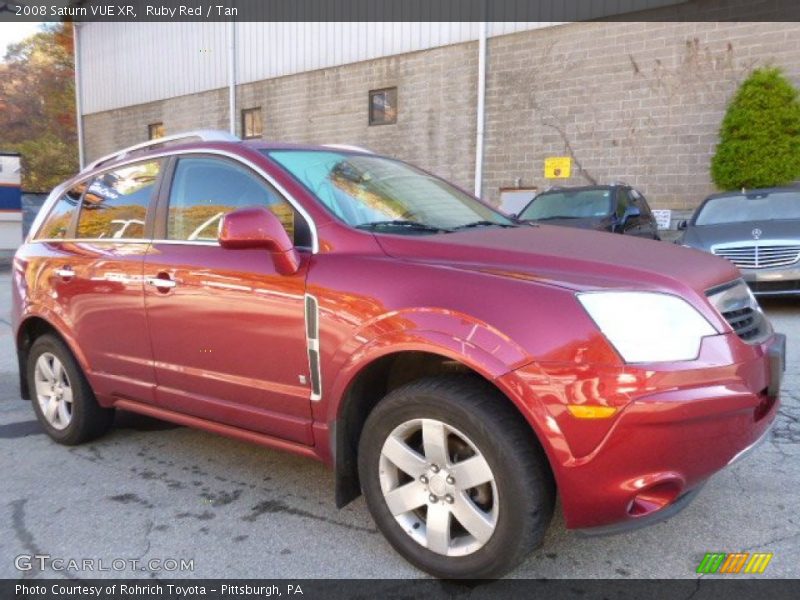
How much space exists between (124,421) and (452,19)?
43.3ft

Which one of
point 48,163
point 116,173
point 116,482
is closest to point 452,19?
point 116,173

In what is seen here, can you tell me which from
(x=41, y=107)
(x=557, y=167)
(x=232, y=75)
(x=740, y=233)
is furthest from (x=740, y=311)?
(x=41, y=107)

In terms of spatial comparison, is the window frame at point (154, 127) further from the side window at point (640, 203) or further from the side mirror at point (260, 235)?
the side mirror at point (260, 235)

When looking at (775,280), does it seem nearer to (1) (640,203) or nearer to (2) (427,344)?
(1) (640,203)

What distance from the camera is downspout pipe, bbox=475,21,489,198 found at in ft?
47.6

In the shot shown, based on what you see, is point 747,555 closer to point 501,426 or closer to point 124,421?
point 501,426

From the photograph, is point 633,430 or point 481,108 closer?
point 633,430

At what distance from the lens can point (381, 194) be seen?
10.3 ft

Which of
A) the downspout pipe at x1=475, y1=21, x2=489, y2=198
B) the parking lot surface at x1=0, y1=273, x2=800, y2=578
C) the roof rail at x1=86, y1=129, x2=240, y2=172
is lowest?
the parking lot surface at x1=0, y1=273, x2=800, y2=578

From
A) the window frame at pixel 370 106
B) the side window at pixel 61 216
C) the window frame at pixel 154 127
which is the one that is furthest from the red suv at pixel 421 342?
the window frame at pixel 154 127

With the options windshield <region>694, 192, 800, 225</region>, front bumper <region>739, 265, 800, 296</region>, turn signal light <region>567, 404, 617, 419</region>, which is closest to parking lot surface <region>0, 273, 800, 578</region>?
turn signal light <region>567, 404, 617, 419</region>

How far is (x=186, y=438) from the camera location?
4.09 metres

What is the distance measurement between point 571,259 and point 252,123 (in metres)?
19.2

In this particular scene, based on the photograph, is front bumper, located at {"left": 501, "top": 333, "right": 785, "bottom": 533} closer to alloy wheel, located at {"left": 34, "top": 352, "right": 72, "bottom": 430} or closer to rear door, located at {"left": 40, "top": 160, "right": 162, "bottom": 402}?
rear door, located at {"left": 40, "top": 160, "right": 162, "bottom": 402}
